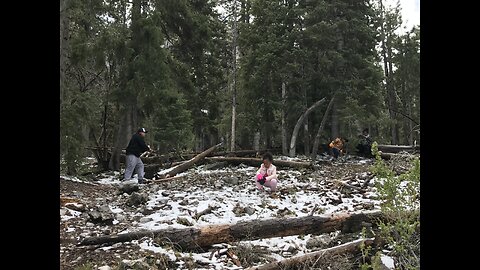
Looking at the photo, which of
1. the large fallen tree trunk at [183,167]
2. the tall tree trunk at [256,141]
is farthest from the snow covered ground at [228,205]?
the tall tree trunk at [256,141]

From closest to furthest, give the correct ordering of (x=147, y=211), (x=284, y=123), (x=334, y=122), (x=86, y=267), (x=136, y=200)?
(x=86, y=267) < (x=147, y=211) < (x=136, y=200) < (x=334, y=122) < (x=284, y=123)

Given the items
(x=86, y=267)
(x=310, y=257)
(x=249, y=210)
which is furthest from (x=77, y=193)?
(x=310, y=257)

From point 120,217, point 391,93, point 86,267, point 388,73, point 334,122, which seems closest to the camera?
point 86,267

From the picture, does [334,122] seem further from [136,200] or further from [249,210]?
[136,200]

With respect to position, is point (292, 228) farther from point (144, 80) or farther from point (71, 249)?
point (144, 80)

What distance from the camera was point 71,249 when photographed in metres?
4.76

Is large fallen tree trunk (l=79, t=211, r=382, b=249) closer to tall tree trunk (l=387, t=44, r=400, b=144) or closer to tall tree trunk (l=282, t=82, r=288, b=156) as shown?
tall tree trunk (l=282, t=82, r=288, b=156)

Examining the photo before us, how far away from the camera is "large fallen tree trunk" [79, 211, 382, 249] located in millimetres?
5234

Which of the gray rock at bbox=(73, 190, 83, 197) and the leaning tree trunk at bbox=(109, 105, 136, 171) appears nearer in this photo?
the gray rock at bbox=(73, 190, 83, 197)

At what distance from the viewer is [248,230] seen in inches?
223

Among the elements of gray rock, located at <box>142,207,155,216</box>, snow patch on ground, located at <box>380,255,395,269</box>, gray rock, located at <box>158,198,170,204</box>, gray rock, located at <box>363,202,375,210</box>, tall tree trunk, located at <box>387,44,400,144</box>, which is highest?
tall tree trunk, located at <box>387,44,400,144</box>

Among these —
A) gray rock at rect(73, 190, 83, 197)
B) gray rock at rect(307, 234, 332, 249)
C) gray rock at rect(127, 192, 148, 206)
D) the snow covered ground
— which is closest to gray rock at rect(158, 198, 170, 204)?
the snow covered ground
